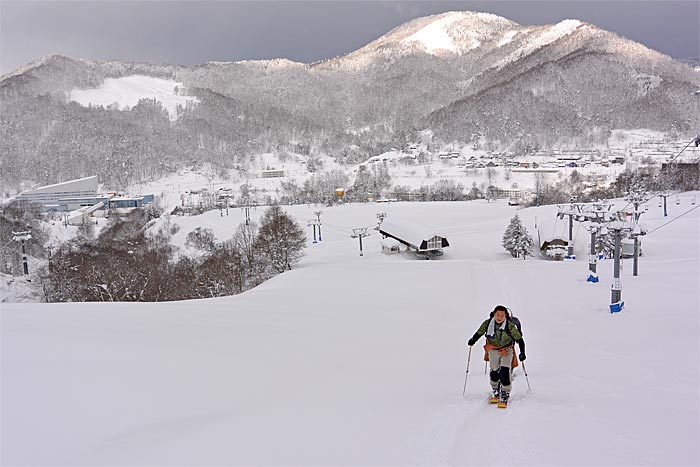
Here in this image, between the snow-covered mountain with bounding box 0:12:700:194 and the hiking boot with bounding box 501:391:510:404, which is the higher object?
the snow-covered mountain with bounding box 0:12:700:194

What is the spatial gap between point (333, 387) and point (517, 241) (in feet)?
123

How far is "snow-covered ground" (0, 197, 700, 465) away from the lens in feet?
15.1

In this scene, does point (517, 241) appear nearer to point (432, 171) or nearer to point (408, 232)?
point (408, 232)

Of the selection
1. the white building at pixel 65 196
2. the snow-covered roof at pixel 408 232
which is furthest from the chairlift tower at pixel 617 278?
the white building at pixel 65 196

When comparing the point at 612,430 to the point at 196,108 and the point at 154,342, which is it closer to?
the point at 154,342

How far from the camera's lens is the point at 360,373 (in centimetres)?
717

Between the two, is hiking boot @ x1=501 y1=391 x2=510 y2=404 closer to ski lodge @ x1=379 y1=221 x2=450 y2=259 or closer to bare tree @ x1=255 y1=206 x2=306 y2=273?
bare tree @ x1=255 y1=206 x2=306 y2=273

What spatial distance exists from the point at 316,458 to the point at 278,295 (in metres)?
12.8

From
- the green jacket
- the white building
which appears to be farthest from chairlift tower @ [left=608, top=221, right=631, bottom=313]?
the white building

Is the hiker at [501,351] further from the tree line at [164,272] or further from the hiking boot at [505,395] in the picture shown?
the tree line at [164,272]

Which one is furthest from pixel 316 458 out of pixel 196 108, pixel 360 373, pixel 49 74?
pixel 49 74

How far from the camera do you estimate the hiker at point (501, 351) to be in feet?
18.7

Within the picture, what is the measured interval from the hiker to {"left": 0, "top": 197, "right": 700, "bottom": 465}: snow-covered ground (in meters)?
0.21

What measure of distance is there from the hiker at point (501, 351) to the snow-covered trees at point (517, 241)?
36.7 metres
